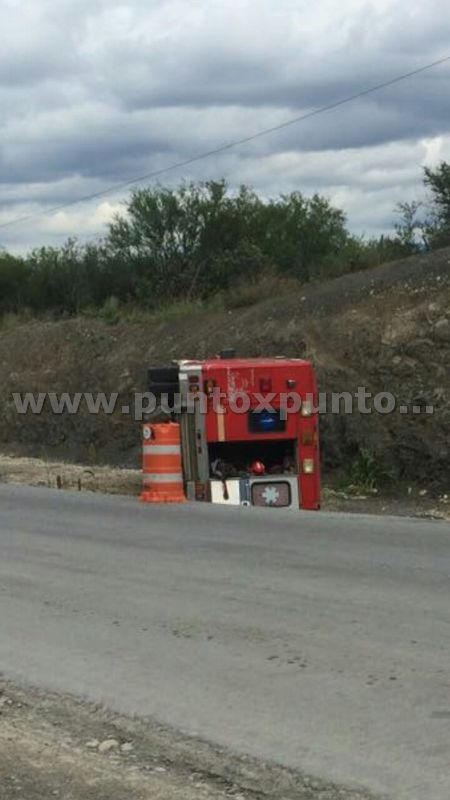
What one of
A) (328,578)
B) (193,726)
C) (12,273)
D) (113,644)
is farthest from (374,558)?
(12,273)

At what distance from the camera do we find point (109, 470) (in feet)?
72.2

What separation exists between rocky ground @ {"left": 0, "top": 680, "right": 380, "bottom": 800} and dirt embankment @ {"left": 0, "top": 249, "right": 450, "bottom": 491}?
42.8ft

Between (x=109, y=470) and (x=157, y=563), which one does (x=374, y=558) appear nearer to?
(x=157, y=563)

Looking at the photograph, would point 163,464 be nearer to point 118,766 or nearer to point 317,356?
point 317,356

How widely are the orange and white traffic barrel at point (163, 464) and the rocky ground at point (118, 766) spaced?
8320mm

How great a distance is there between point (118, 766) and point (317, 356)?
57.4 feet

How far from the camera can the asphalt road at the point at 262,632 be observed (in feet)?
17.5

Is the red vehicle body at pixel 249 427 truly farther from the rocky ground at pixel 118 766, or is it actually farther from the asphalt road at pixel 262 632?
the rocky ground at pixel 118 766

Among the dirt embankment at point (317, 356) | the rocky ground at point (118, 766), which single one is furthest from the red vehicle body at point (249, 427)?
the rocky ground at point (118, 766)

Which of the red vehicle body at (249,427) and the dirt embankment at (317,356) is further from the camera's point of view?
the dirt embankment at (317,356)

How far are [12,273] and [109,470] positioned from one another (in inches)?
935

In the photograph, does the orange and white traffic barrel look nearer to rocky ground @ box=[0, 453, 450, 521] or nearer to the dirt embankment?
rocky ground @ box=[0, 453, 450, 521]

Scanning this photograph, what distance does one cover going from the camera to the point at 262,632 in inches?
288

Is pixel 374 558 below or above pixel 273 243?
below
